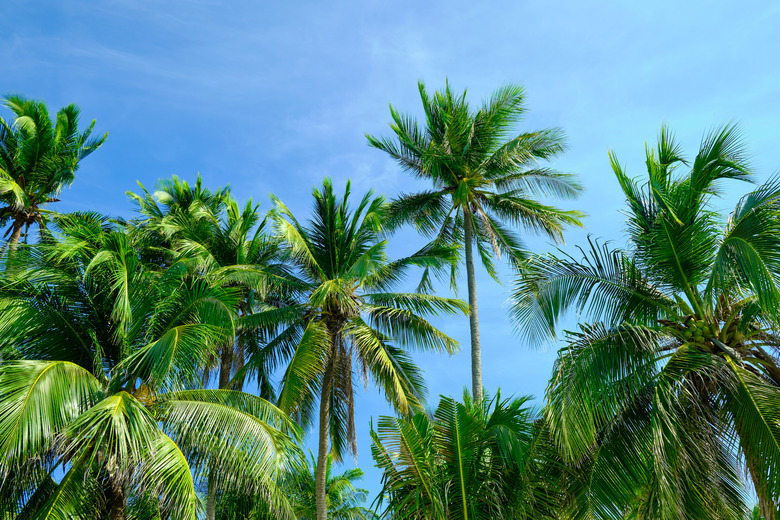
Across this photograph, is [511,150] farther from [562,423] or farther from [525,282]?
[562,423]

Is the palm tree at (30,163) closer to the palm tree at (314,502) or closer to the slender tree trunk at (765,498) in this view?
the palm tree at (314,502)

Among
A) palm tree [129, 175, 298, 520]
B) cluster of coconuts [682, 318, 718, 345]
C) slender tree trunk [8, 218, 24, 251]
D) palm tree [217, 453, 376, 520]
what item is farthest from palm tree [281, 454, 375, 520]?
cluster of coconuts [682, 318, 718, 345]

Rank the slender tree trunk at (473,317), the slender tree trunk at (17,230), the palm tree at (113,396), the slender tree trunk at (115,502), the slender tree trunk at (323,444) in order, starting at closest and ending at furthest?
the palm tree at (113,396) < the slender tree trunk at (115,502) < the slender tree trunk at (323,444) < the slender tree trunk at (473,317) < the slender tree trunk at (17,230)

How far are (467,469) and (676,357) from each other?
3.46 meters

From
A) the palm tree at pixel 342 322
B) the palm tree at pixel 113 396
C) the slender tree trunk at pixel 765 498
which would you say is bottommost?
the slender tree trunk at pixel 765 498

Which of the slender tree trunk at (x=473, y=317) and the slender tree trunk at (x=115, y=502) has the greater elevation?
the slender tree trunk at (x=473, y=317)

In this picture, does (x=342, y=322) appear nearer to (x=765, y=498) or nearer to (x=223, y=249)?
(x=223, y=249)

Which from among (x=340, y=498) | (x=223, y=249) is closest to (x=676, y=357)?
(x=223, y=249)

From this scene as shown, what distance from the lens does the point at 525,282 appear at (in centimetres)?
1027

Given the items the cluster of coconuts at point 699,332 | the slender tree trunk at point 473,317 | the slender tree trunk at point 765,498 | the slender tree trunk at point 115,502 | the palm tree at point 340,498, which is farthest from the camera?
the palm tree at point 340,498

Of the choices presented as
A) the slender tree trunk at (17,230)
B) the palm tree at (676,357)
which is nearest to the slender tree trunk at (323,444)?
the palm tree at (676,357)

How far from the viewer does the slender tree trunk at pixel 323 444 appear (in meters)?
14.5

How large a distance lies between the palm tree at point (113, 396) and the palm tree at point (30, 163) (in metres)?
6.75

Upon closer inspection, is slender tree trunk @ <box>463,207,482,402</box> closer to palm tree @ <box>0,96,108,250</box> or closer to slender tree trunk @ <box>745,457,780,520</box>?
slender tree trunk @ <box>745,457,780,520</box>
